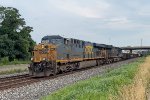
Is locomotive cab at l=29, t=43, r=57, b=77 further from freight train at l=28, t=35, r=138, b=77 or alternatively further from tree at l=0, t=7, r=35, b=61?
tree at l=0, t=7, r=35, b=61

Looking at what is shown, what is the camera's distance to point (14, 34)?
6806cm

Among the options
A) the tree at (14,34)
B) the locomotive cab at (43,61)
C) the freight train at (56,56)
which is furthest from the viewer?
the tree at (14,34)

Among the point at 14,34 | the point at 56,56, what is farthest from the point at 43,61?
the point at 14,34

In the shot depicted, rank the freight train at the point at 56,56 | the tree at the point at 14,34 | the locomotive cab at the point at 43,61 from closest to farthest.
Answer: the locomotive cab at the point at 43,61
the freight train at the point at 56,56
the tree at the point at 14,34

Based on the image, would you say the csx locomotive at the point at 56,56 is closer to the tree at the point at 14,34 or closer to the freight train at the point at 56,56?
the freight train at the point at 56,56

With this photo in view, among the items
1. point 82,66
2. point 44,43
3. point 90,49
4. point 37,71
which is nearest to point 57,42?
point 44,43

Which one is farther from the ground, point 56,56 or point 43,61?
point 56,56

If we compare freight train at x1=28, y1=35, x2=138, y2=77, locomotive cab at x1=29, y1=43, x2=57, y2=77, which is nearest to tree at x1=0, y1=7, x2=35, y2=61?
freight train at x1=28, y1=35, x2=138, y2=77

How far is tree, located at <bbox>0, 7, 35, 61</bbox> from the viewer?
215ft

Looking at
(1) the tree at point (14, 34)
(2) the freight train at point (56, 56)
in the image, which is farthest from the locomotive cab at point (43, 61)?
(1) the tree at point (14, 34)

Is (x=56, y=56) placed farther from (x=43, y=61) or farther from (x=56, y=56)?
(x=43, y=61)

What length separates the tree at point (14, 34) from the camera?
2584 inches

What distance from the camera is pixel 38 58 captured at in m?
34.4

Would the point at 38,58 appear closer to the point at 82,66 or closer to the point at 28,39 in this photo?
the point at 82,66
